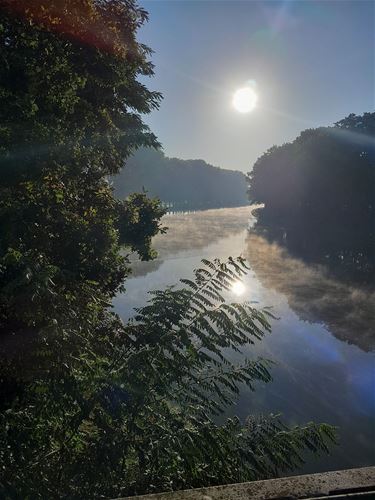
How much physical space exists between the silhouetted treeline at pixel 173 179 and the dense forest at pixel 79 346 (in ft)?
446

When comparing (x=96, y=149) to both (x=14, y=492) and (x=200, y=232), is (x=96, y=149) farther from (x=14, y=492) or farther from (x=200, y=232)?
(x=200, y=232)

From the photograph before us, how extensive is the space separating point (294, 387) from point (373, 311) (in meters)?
10.8

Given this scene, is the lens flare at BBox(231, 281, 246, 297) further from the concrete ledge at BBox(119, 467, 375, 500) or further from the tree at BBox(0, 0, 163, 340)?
the concrete ledge at BBox(119, 467, 375, 500)

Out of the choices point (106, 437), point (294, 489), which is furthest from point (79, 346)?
point (294, 489)

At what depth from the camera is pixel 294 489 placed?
7.70ft

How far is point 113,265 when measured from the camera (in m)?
7.24

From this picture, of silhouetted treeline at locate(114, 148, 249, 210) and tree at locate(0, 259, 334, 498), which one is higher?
tree at locate(0, 259, 334, 498)

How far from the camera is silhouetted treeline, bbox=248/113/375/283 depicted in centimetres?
3959

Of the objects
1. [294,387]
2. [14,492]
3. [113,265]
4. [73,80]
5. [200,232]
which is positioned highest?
[73,80]

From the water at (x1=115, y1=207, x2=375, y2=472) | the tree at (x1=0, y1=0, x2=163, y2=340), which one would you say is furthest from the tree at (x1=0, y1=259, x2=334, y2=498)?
the water at (x1=115, y1=207, x2=375, y2=472)

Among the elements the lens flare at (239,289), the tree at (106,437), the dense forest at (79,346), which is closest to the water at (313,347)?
the lens flare at (239,289)

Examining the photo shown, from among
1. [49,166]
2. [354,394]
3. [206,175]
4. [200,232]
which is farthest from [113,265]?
[206,175]

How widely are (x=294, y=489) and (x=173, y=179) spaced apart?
17276 centimetres

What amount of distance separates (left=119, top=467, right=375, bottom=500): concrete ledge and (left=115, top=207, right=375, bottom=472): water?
831 centimetres
